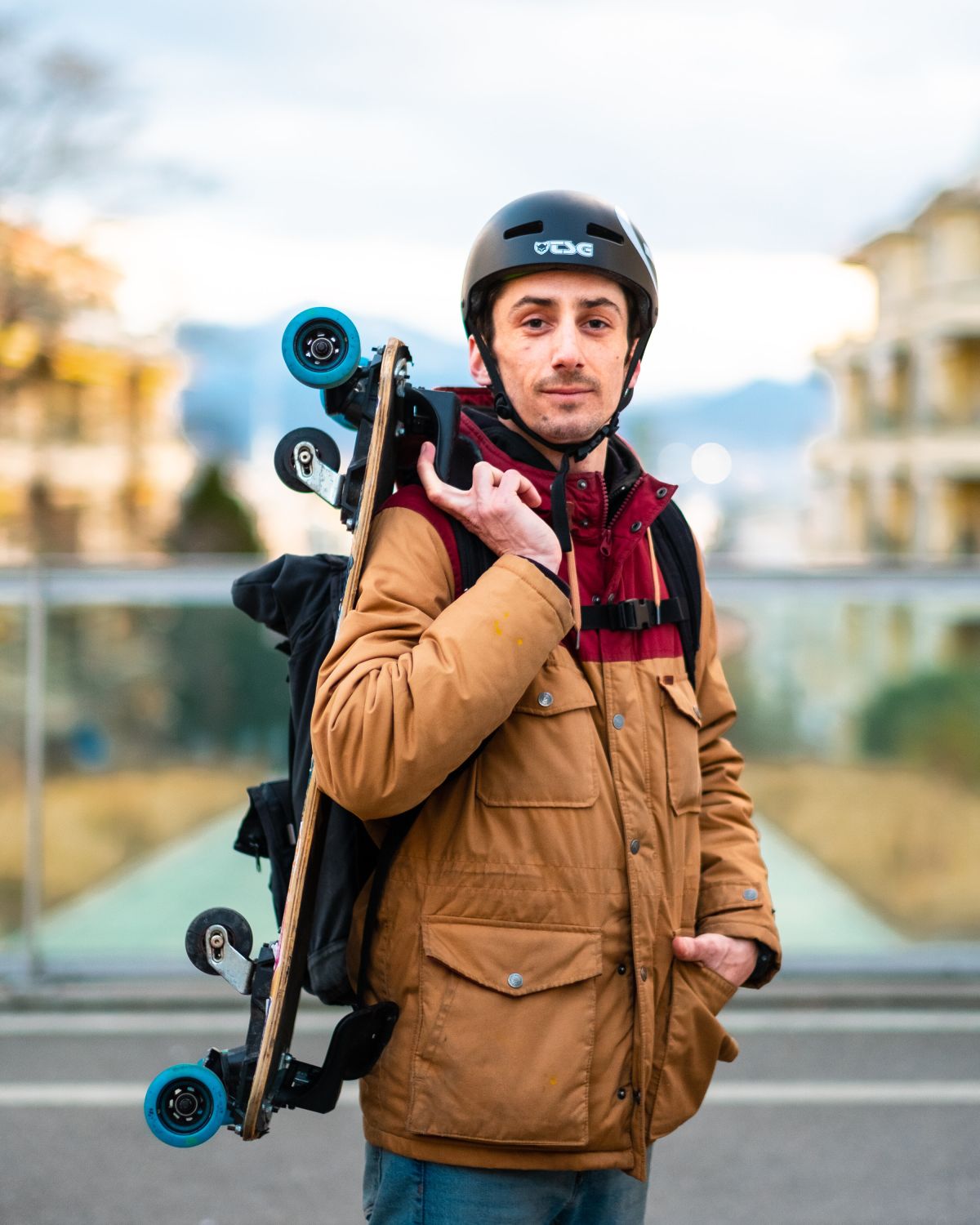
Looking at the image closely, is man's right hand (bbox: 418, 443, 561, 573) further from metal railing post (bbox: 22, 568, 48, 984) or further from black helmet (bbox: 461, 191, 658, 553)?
metal railing post (bbox: 22, 568, 48, 984)

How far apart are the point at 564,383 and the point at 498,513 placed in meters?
0.31

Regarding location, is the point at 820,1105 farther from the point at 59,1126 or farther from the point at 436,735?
the point at 436,735

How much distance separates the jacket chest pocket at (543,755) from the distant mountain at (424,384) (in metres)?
0.58

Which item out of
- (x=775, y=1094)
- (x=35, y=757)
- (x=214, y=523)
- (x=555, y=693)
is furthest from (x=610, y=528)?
(x=214, y=523)

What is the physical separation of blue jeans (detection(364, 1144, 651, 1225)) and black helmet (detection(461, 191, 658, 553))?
42.7 inches

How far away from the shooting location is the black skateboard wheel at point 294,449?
2189mm

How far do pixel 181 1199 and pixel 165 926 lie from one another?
7.03ft

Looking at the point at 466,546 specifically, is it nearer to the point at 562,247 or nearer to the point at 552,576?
the point at 552,576

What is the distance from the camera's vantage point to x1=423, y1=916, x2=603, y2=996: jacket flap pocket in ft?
6.76

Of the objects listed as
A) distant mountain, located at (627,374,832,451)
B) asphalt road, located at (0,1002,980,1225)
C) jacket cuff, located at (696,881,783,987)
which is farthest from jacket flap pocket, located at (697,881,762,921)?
distant mountain, located at (627,374,832,451)

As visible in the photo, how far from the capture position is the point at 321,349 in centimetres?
214

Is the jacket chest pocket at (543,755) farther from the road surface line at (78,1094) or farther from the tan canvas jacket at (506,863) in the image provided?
the road surface line at (78,1094)

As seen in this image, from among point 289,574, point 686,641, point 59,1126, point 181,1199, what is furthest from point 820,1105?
point 289,574

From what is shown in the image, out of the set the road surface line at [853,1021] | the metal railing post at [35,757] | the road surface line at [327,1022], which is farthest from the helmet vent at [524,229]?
the metal railing post at [35,757]
